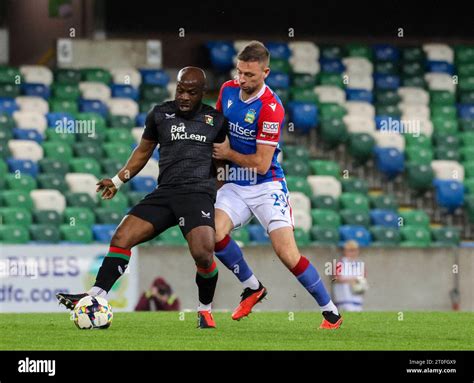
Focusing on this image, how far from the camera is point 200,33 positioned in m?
24.8

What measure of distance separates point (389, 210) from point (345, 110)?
2.94m

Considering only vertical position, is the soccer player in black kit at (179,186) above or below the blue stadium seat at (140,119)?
below

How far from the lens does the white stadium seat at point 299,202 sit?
19594 mm

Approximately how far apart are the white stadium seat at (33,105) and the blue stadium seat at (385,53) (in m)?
6.56

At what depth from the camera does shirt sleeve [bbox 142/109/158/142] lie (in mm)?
10547

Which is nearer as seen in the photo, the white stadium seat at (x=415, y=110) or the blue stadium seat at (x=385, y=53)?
the white stadium seat at (x=415, y=110)

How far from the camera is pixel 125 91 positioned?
22.0 metres

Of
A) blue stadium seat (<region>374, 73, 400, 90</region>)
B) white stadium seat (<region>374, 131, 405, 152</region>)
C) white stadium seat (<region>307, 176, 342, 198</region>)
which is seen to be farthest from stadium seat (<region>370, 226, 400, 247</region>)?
blue stadium seat (<region>374, 73, 400, 90</region>)

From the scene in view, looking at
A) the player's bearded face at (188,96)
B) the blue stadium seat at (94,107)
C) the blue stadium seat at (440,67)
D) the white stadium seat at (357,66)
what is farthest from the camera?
the blue stadium seat at (440,67)

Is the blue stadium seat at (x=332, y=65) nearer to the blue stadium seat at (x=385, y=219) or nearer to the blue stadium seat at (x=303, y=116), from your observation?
the blue stadium seat at (x=303, y=116)

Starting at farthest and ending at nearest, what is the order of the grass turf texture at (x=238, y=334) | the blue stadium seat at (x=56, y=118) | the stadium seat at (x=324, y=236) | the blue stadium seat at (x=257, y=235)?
the blue stadium seat at (x=56, y=118)
the stadium seat at (x=324, y=236)
the blue stadium seat at (x=257, y=235)
the grass turf texture at (x=238, y=334)

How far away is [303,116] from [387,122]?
146 centimetres

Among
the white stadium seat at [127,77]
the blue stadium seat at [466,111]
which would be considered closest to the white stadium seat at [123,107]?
the white stadium seat at [127,77]
